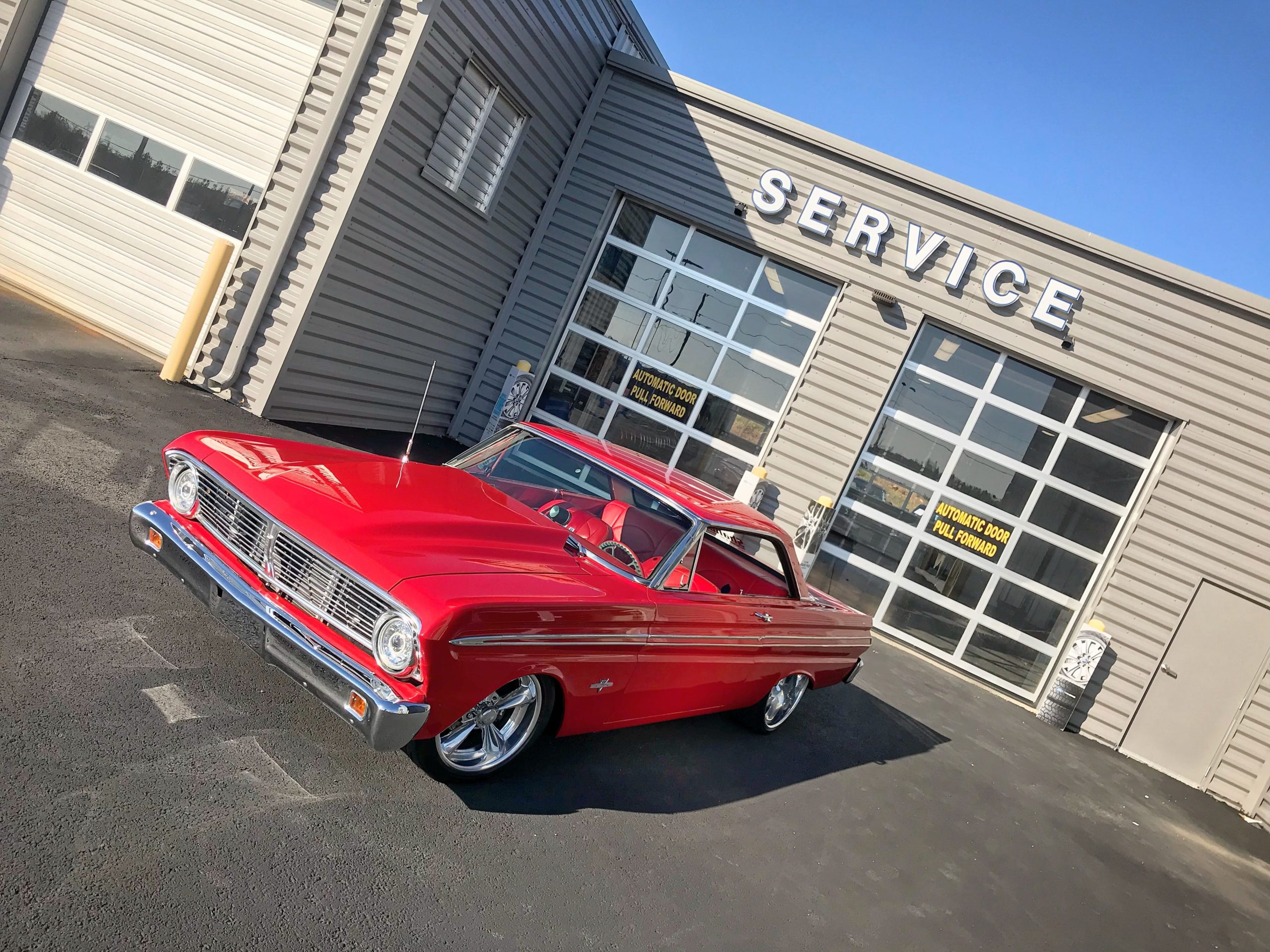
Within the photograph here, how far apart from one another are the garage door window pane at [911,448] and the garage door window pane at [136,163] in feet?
27.4

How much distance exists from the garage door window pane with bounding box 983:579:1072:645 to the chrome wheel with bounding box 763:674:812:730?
537 centimetres

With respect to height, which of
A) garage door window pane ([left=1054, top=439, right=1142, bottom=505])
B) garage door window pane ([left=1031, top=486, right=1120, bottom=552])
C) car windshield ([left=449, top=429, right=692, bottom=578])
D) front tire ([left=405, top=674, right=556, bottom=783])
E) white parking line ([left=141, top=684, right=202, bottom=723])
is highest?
garage door window pane ([left=1054, top=439, right=1142, bottom=505])

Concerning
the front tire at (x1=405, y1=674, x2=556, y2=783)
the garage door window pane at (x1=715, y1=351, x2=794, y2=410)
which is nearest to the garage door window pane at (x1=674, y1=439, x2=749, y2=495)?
the garage door window pane at (x1=715, y1=351, x2=794, y2=410)

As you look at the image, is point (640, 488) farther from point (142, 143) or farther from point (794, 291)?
point (142, 143)

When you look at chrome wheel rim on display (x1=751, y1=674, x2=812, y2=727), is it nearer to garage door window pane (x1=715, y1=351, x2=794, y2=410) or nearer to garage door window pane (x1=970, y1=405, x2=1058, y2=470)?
garage door window pane (x1=715, y1=351, x2=794, y2=410)

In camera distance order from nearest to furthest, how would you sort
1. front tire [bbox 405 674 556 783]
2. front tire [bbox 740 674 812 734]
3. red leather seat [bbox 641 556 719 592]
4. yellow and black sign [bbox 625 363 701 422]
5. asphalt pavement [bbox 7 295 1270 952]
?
asphalt pavement [bbox 7 295 1270 952]
front tire [bbox 405 674 556 783]
red leather seat [bbox 641 556 719 592]
front tire [bbox 740 674 812 734]
yellow and black sign [bbox 625 363 701 422]

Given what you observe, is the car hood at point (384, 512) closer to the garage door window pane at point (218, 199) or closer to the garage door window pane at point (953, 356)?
the garage door window pane at point (218, 199)

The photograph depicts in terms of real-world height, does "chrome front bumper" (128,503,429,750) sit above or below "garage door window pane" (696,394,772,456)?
below

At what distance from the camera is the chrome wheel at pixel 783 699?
214 inches

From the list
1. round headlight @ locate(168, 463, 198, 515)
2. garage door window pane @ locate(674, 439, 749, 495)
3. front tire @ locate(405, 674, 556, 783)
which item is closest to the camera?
front tire @ locate(405, 674, 556, 783)

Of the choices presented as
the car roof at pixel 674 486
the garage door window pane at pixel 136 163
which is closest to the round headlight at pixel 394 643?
the car roof at pixel 674 486

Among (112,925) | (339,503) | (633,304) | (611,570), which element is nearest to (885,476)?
(633,304)

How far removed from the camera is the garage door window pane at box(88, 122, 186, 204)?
8508 mm

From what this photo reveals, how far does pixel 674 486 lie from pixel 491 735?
5.70 ft
